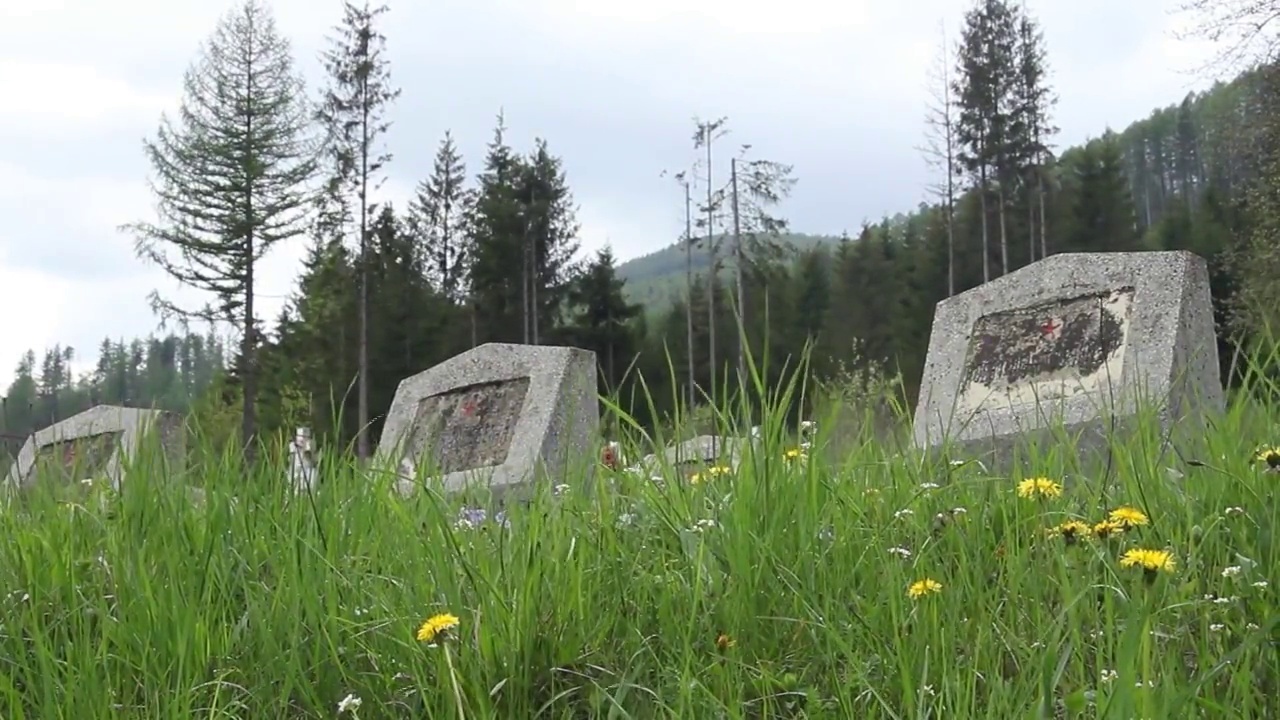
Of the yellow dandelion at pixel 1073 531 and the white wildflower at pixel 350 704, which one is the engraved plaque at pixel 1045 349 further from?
the white wildflower at pixel 350 704

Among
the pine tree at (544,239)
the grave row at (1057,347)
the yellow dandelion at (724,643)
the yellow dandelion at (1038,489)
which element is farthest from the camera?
the pine tree at (544,239)

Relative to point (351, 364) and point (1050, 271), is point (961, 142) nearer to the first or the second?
point (351, 364)

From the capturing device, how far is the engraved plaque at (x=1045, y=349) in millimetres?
5641

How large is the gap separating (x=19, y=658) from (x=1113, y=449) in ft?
6.36

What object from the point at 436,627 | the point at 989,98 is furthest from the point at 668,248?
the point at 436,627

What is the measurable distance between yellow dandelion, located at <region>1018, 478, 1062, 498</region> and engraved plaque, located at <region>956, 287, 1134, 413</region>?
340 centimetres

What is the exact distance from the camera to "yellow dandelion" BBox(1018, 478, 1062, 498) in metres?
2.12

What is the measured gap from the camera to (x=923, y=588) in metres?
1.75

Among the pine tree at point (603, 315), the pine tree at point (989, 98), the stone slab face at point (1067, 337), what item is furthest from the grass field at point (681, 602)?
the pine tree at point (603, 315)

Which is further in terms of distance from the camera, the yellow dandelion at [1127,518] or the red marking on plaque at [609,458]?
the red marking on plaque at [609,458]

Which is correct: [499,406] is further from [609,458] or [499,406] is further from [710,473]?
[710,473]

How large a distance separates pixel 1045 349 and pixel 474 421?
3990mm

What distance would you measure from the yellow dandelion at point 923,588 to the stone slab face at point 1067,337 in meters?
3.44

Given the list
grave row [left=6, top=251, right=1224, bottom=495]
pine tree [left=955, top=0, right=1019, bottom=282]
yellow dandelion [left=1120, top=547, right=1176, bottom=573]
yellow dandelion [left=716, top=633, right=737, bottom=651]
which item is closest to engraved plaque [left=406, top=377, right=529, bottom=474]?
grave row [left=6, top=251, right=1224, bottom=495]
